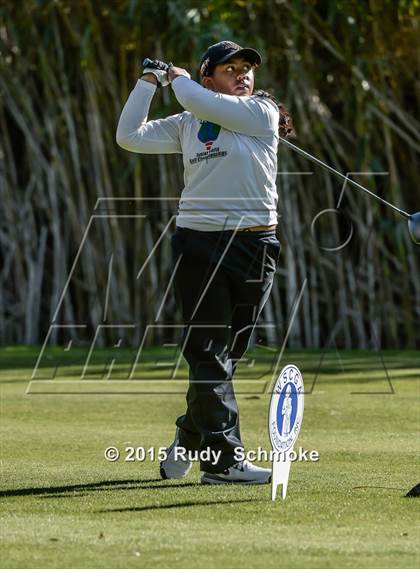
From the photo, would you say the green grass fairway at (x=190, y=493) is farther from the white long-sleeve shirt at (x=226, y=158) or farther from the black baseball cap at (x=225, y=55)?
the black baseball cap at (x=225, y=55)

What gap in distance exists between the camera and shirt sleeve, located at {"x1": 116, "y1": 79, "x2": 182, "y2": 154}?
5.43 metres

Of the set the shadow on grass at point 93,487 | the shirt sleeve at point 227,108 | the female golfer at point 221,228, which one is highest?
the shirt sleeve at point 227,108

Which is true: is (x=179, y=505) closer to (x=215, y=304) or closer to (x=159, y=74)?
(x=215, y=304)

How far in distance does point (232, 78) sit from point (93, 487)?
167 centimetres

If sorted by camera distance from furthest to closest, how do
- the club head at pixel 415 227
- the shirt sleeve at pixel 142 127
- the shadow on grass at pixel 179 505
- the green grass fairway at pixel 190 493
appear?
the shirt sleeve at pixel 142 127 → the club head at pixel 415 227 → the shadow on grass at pixel 179 505 → the green grass fairway at pixel 190 493

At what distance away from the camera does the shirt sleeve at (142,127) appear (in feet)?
17.8

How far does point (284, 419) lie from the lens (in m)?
4.87

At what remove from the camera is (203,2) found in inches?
506

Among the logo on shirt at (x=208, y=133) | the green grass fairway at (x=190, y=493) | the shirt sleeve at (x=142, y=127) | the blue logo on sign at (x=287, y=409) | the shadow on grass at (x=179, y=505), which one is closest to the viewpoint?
the green grass fairway at (x=190, y=493)

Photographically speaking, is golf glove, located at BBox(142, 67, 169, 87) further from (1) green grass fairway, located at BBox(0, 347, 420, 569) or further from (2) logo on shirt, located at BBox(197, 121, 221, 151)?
(1) green grass fairway, located at BBox(0, 347, 420, 569)

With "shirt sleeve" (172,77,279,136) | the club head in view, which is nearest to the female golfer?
"shirt sleeve" (172,77,279,136)

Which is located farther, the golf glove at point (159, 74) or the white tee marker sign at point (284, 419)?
the golf glove at point (159, 74)

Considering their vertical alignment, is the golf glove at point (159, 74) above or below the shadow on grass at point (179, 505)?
above

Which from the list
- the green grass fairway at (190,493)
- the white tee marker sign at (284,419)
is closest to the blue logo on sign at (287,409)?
the white tee marker sign at (284,419)
